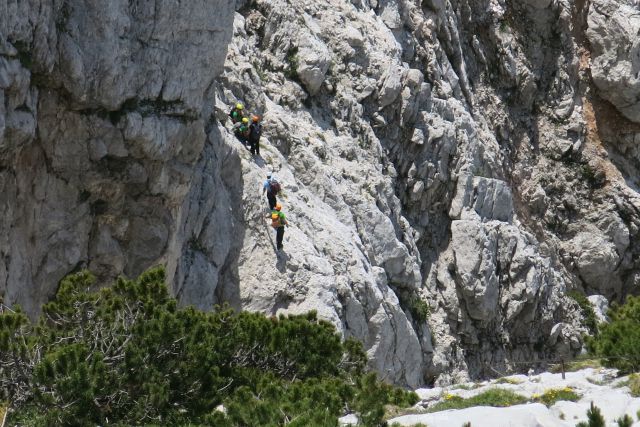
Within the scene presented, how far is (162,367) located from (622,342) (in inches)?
324

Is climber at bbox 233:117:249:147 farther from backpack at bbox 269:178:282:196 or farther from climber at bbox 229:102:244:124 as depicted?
backpack at bbox 269:178:282:196

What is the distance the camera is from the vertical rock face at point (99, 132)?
22.2 m

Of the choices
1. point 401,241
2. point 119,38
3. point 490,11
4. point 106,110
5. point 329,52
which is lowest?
point 401,241

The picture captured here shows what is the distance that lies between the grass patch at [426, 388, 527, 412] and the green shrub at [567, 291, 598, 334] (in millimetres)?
31354

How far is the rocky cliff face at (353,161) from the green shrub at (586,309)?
0.49 metres

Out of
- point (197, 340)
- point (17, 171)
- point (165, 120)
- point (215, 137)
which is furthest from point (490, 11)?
point (197, 340)

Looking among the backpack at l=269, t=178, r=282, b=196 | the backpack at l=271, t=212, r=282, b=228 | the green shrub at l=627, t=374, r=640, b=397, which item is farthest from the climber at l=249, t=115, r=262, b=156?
the green shrub at l=627, t=374, r=640, b=397

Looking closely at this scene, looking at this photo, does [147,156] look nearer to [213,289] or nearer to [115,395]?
[213,289]

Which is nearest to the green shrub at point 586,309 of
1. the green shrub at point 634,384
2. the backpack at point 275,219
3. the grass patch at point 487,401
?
the backpack at point 275,219

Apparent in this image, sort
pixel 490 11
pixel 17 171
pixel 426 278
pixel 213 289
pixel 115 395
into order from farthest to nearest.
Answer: pixel 490 11 → pixel 426 278 → pixel 213 289 → pixel 17 171 → pixel 115 395

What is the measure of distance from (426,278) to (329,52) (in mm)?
10088

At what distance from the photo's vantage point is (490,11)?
51375 mm

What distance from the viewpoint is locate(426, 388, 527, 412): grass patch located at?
55.5 ft

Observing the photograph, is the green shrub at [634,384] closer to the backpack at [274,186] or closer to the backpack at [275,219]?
the backpack at [275,219]
